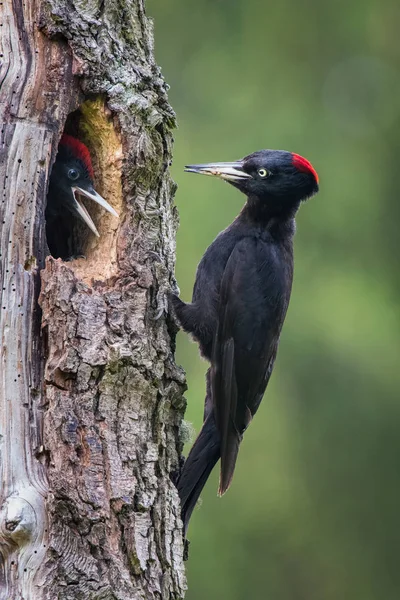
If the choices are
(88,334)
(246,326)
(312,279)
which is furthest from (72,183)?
(312,279)

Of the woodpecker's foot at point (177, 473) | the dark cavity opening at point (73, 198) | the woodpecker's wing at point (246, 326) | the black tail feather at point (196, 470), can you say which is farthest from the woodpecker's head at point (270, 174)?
the woodpecker's foot at point (177, 473)

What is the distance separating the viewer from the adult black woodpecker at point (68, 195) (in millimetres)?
4427

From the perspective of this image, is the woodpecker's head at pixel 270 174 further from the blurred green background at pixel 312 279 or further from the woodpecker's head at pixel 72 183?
the blurred green background at pixel 312 279

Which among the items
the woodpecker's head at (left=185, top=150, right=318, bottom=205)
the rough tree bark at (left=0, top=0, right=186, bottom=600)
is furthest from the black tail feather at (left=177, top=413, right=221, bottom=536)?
the woodpecker's head at (left=185, top=150, right=318, bottom=205)

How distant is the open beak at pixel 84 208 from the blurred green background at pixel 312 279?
381 cm

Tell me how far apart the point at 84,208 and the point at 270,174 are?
3.58ft

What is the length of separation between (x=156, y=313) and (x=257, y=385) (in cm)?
104

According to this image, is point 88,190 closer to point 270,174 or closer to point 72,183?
point 72,183

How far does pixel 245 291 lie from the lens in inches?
203

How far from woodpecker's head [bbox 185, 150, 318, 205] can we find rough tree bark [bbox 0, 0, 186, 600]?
35.5 inches

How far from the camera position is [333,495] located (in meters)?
9.38

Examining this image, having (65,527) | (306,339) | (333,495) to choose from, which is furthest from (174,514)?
(333,495)

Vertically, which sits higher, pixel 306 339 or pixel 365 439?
pixel 306 339

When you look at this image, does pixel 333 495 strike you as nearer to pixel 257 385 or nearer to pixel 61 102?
pixel 257 385
